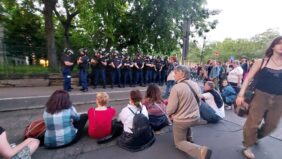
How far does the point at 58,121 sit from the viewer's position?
3.71 m

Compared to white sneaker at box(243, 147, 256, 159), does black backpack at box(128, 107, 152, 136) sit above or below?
above

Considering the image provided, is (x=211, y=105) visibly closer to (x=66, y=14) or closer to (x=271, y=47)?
(x=271, y=47)

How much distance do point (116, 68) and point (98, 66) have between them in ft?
3.18

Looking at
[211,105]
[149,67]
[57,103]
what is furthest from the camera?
[149,67]

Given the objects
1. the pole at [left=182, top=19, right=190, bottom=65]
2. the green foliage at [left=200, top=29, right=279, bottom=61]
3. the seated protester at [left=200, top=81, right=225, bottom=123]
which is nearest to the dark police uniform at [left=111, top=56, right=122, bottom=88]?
the pole at [left=182, top=19, right=190, bottom=65]

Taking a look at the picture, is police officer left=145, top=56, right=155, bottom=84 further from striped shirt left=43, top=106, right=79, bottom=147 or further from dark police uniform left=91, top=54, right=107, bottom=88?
striped shirt left=43, top=106, right=79, bottom=147

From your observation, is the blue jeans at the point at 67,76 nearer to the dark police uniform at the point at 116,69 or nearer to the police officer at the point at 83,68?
the police officer at the point at 83,68

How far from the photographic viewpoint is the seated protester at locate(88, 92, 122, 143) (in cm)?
402

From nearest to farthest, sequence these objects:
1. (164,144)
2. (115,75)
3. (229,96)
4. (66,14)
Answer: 1. (164,144)
2. (229,96)
3. (115,75)
4. (66,14)

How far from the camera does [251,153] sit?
3662mm

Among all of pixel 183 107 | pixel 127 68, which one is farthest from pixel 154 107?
pixel 127 68

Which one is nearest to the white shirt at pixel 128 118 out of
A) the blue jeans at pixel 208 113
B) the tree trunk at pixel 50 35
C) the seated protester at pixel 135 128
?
the seated protester at pixel 135 128

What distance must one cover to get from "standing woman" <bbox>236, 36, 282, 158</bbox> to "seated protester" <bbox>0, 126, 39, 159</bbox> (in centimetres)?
328

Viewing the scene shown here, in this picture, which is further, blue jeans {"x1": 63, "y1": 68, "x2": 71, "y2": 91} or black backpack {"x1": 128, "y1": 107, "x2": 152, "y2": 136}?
blue jeans {"x1": 63, "y1": 68, "x2": 71, "y2": 91}
